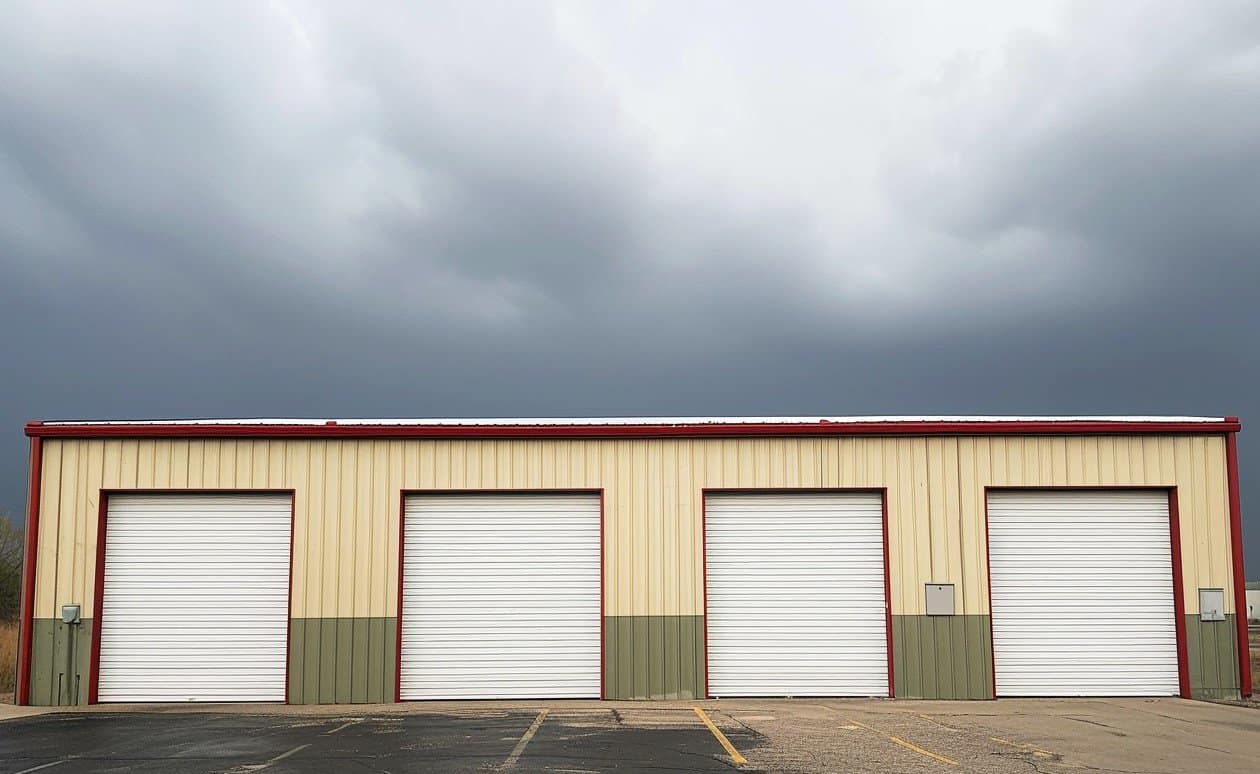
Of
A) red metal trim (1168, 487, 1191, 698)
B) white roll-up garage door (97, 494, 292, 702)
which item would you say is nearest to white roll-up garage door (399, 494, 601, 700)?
white roll-up garage door (97, 494, 292, 702)

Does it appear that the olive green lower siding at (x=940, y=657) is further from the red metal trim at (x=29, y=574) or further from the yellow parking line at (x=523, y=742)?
the red metal trim at (x=29, y=574)

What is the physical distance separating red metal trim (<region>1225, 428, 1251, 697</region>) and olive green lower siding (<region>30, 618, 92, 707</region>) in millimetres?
21916

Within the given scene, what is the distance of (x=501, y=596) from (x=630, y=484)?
330 centimetres

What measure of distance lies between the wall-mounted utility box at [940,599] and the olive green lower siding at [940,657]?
125mm

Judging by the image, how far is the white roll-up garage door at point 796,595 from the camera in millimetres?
21562

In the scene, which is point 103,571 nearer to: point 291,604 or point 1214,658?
point 291,604

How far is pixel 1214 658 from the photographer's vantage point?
21.7 meters

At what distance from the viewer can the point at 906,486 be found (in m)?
21.8

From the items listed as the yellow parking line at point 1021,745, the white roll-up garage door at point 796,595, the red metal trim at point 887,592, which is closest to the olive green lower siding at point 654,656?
the white roll-up garage door at point 796,595

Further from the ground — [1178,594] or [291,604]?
[1178,594]

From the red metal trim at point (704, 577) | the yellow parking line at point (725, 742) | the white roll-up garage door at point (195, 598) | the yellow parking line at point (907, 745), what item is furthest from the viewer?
the white roll-up garage door at point (195, 598)

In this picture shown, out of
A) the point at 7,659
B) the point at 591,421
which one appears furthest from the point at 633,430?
the point at 7,659

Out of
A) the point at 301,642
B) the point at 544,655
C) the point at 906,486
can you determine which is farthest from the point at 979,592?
the point at 301,642

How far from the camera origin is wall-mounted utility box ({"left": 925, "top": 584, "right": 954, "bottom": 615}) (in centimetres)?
2145
